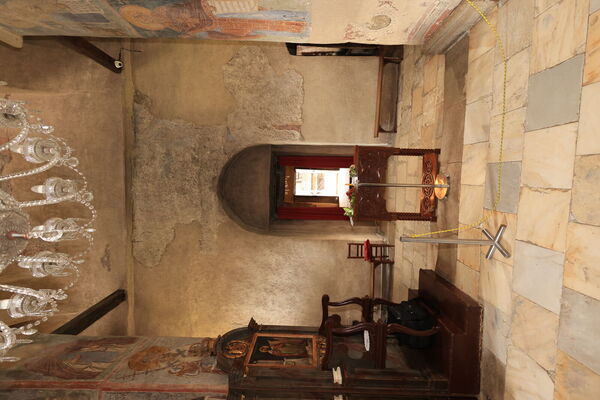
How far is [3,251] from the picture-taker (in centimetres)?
205

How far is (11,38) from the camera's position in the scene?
4.18m

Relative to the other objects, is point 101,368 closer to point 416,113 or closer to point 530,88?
point 530,88

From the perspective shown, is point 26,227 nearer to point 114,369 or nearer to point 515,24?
point 114,369

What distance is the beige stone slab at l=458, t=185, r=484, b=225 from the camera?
326 centimetres

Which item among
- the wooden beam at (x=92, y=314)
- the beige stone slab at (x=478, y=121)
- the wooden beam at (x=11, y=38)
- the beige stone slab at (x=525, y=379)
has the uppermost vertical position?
the wooden beam at (x=11, y=38)

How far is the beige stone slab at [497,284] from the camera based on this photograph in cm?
281

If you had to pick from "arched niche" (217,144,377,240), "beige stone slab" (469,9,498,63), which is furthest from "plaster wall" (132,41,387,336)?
"beige stone slab" (469,9,498,63)

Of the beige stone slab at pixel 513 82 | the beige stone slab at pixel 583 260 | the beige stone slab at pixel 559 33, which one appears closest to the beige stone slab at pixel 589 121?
the beige stone slab at pixel 559 33

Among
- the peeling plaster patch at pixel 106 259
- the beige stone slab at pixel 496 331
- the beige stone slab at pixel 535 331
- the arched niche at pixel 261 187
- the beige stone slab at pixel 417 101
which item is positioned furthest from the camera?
the arched niche at pixel 261 187

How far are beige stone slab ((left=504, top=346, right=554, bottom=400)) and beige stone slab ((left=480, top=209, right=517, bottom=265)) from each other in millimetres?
698

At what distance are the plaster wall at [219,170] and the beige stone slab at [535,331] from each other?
3.53m

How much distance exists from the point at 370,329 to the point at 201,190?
3.94 m

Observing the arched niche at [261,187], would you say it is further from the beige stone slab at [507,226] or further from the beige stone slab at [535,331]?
the beige stone slab at [535,331]

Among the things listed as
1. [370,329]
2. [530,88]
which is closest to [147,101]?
[370,329]
